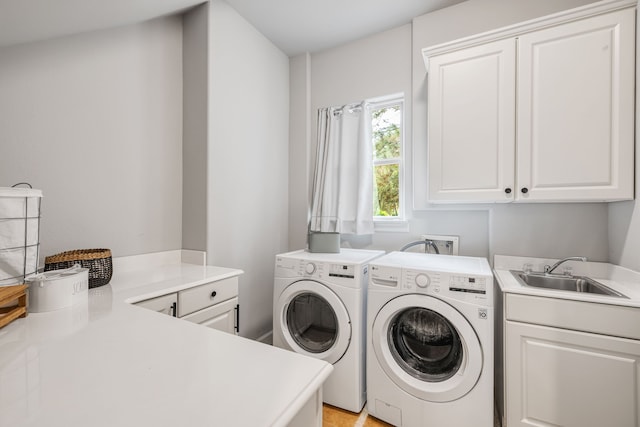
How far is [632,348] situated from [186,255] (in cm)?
245

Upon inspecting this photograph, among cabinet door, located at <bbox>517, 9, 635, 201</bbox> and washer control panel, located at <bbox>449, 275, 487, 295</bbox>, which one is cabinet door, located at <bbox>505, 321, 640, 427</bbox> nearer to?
washer control panel, located at <bbox>449, 275, 487, 295</bbox>

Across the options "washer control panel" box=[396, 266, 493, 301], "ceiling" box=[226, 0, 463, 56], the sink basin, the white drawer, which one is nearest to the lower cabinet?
the white drawer

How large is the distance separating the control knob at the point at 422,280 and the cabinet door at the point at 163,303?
126 centimetres

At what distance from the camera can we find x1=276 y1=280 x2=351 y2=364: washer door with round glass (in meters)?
1.72

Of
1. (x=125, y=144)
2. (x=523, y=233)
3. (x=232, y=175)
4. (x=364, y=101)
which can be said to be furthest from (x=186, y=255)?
(x=523, y=233)

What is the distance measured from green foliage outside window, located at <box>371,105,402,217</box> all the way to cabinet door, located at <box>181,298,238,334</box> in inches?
59.2

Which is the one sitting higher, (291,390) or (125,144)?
(125,144)

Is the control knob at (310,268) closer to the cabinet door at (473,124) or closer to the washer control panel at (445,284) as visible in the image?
the washer control panel at (445,284)

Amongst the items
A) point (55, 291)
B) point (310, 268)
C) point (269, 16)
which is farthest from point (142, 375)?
point (269, 16)

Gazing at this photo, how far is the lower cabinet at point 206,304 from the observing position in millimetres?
1320

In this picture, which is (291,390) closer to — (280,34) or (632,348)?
(632,348)

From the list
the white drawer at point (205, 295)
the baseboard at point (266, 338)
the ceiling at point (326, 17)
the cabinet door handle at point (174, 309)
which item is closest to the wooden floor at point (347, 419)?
the baseboard at point (266, 338)

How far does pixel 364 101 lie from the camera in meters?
2.50

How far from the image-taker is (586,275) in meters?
1.71
